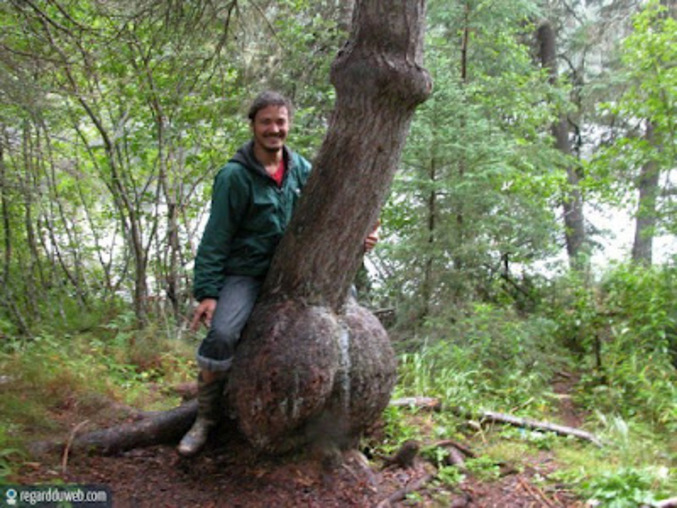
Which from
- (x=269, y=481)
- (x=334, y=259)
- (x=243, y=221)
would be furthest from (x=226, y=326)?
(x=269, y=481)

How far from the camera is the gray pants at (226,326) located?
3676 millimetres

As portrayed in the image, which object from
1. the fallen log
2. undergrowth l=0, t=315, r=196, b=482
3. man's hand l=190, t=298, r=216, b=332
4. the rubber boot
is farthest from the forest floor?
the fallen log

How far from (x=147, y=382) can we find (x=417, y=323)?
351cm

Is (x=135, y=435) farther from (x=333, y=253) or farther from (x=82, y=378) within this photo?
(x=333, y=253)

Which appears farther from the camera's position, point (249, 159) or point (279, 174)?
point (279, 174)

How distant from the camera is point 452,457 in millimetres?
4430

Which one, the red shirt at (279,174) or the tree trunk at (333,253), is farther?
the red shirt at (279,174)

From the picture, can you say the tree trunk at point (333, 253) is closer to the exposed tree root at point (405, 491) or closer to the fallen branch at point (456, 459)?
the exposed tree root at point (405, 491)

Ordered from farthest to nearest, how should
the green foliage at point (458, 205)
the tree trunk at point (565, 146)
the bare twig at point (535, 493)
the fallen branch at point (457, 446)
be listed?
the tree trunk at point (565, 146) < the green foliage at point (458, 205) < the fallen branch at point (457, 446) < the bare twig at point (535, 493)

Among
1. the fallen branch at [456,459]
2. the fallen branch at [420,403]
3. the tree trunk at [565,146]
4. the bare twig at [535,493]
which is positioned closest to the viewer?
the bare twig at [535,493]

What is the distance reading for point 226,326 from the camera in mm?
3670

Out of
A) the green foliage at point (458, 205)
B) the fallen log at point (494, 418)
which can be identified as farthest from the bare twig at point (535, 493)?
the green foliage at point (458, 205)

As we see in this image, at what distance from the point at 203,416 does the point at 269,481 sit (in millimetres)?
633

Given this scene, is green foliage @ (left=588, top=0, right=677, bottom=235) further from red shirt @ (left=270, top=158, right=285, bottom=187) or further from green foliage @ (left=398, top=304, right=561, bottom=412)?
red shirt @ (left=270, top=158, right=285, bottom=187)
